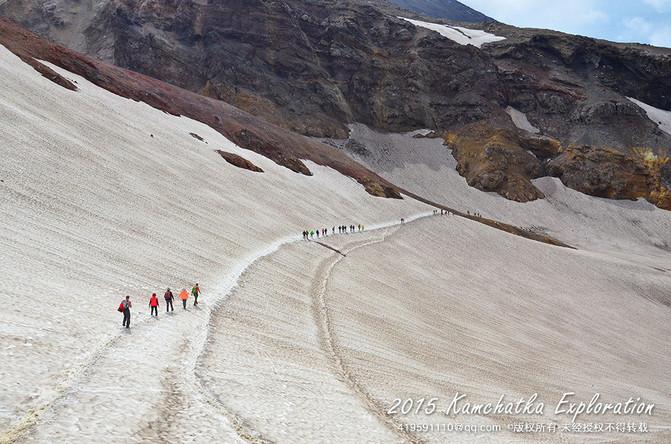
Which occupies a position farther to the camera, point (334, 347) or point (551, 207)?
point (551, 207)

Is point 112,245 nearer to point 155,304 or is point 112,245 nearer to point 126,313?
point 155,304

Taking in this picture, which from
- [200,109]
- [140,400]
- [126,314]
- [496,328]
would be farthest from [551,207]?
[140,400]

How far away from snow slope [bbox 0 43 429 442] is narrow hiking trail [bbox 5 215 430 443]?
0.04 m

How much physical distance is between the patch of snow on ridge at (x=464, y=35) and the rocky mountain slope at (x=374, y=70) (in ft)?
34.4

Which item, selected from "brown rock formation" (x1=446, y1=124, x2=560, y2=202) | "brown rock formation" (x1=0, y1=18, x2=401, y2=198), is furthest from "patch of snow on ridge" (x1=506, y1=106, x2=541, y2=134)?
"brown rock formation" (x1=0, y1=18, x2=401, y2=198)

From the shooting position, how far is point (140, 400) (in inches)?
484

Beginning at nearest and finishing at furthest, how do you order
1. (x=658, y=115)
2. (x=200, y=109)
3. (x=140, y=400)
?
(x=140, y=400)
(x=200, y=109)
(x=658, y=115)

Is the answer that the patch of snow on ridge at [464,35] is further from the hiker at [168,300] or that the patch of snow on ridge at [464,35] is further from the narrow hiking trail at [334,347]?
the hiker at [168,300]

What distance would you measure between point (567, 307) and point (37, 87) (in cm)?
5015

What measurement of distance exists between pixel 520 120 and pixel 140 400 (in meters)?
129

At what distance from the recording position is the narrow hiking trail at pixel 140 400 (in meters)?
10.5

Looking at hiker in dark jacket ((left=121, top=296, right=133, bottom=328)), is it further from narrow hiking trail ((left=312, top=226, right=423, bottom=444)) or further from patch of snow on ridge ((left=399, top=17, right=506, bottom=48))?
patch of snow on ridge ((left=399, top=17, right=506, bottom=48))

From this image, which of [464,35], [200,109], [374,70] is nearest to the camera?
[200,109]

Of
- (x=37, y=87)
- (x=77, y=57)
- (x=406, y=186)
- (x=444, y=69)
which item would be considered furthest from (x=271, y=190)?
(x=444, y=69)
